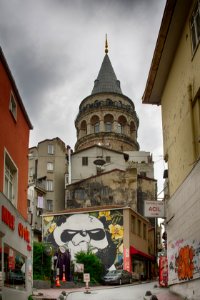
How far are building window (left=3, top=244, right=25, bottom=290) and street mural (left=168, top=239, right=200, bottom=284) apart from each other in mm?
5514

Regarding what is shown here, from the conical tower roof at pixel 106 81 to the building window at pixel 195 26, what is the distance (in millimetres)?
54714

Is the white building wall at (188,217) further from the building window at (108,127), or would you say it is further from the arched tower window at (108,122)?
the arched tower window at (108,122)

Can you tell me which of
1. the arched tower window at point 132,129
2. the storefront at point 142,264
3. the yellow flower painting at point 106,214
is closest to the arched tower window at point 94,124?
the arched tower window at point 132,129

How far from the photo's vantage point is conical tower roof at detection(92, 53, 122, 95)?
70.4 metres

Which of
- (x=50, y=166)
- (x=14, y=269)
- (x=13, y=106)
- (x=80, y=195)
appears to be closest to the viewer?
(x=14, y=269)

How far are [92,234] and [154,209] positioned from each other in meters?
22.4

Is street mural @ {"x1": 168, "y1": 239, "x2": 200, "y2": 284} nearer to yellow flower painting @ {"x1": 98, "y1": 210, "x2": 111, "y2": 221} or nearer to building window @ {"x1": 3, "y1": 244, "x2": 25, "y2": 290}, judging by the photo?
building window @ {"x1": 3, "y1": 244, "x2": 25, "y2": 290}

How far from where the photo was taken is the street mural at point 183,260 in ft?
45.7

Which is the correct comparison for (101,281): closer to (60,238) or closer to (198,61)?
(60,238)

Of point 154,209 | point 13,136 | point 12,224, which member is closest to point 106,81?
point 154,209

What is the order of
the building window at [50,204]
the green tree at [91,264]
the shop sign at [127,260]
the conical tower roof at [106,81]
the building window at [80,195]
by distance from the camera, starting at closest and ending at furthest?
the green tree at [91,264]
the shop sign at [127,260]
the building window at [80,195]
the building window at [50,204]
the conical tower roof at [106,81]

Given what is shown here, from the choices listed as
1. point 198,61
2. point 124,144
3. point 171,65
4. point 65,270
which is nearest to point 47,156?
point 124,144

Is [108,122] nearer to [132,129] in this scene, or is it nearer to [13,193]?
[132,129]

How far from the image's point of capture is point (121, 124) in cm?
6844
